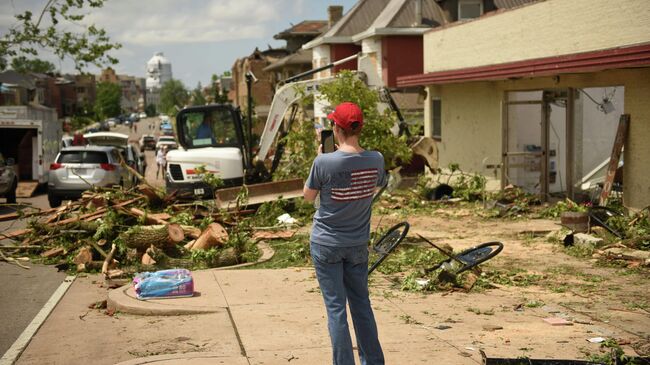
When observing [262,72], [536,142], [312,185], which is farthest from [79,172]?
[262,72]

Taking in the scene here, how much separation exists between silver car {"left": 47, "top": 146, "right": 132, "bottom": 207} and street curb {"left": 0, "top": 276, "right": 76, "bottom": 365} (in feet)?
39.2

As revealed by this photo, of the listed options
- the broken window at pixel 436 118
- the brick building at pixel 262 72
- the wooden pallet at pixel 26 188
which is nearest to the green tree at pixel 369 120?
the broken window at pixel 436 118

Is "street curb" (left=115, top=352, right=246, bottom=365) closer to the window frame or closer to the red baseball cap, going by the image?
the red baseball cap

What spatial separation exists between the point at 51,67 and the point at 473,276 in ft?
588

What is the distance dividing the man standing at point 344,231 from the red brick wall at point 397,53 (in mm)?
31966

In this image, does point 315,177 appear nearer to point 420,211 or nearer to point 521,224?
point 521,224

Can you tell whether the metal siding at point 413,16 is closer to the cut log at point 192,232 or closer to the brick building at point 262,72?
the cut log at point 192,232

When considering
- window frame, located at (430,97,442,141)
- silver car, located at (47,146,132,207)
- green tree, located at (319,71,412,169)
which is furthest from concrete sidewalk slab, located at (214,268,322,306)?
window frame, located at (430,97,442,141)

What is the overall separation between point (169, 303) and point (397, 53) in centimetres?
2972

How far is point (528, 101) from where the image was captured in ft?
67.9

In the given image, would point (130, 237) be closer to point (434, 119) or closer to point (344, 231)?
point (344, 231)

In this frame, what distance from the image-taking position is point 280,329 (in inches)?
331

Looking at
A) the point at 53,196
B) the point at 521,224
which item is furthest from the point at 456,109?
the point at 53,196

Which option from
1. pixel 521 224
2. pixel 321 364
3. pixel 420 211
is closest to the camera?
pixel 321 364
